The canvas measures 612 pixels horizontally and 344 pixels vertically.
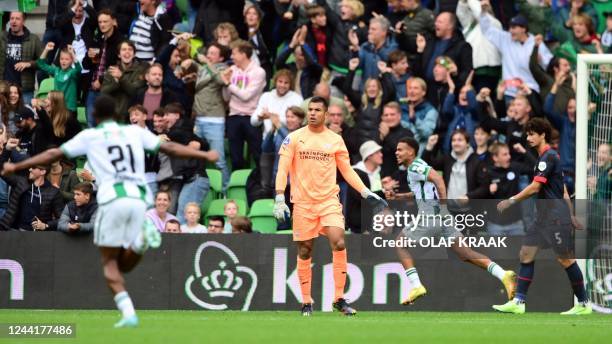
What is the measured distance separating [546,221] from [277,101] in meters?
5.22

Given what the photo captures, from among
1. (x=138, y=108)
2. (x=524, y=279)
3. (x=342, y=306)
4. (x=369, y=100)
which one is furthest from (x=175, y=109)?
(x=524, y=279)

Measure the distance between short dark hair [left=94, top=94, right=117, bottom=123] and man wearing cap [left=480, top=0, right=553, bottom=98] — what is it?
367 inches

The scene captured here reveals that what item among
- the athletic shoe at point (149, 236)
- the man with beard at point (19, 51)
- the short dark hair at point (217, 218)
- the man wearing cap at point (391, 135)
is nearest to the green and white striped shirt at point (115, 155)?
the athletic shoe at point (149, 236)

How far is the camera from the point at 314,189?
15.3 metres

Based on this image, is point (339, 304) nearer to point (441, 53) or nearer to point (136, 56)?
point (441, 53)

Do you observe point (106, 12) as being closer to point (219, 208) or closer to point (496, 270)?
point (219, 208)

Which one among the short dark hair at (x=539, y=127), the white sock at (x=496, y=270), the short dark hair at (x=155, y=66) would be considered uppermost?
the short dark hair at (x=155, y=66)

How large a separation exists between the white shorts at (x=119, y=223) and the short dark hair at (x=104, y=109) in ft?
2.55

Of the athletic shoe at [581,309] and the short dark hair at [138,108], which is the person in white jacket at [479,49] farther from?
the short dark hair at [138,108]

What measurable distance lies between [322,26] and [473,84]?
8.22ft

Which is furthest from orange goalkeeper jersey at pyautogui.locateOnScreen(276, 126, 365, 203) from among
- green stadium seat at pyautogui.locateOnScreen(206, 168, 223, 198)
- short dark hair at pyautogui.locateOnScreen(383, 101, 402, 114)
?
green stadium seat at pyautogui.locateOnScreen(206, 168, 223, 198)

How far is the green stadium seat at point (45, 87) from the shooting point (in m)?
22.0

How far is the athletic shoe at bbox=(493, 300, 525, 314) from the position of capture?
16500 mm

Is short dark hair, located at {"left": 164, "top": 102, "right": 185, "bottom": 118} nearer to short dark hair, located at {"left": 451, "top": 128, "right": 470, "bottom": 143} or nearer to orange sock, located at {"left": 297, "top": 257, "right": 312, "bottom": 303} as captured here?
short dark hair, located at {"left": 451, "top": 128, "right": 470, "bottom": 143}
